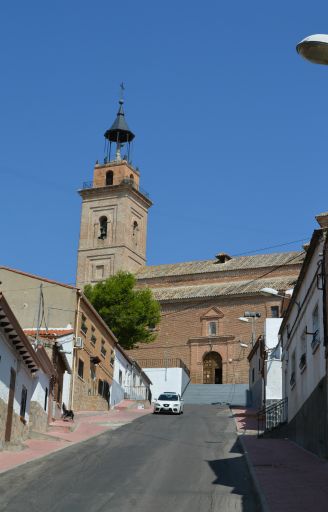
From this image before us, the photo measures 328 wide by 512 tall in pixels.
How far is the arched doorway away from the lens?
6062 cm

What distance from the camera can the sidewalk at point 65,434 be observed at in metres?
18.5

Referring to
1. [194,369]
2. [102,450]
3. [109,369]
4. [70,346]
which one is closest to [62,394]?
[70,346]

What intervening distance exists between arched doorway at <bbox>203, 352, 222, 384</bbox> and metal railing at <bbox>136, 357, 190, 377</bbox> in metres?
1.90

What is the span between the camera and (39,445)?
21859mm

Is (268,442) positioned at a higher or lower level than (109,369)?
lower

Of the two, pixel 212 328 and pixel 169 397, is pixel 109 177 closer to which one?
pixel 212 328

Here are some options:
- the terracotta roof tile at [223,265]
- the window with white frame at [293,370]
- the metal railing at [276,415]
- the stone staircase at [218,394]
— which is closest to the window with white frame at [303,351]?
the window with white frame at [293,370]

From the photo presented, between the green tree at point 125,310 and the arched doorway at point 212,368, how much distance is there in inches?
397

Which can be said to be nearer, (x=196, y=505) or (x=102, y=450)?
(x=196, y=505)

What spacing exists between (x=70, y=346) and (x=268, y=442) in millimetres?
13848

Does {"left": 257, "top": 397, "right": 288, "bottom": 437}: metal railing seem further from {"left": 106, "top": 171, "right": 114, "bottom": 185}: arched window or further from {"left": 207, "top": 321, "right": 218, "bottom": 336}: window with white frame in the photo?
{"left": 106, "top": 171, "right": 114, "bottom": 185}: arched window

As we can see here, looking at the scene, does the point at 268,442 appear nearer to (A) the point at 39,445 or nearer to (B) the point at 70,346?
(A) the point at 39,445

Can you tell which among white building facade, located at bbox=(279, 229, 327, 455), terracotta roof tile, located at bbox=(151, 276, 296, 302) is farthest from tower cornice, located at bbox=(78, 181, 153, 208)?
white building facade, located at bbox=(279, 229, 327, 455)

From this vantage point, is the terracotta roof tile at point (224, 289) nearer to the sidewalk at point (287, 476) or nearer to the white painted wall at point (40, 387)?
the white painted wall at point (40, 387)
